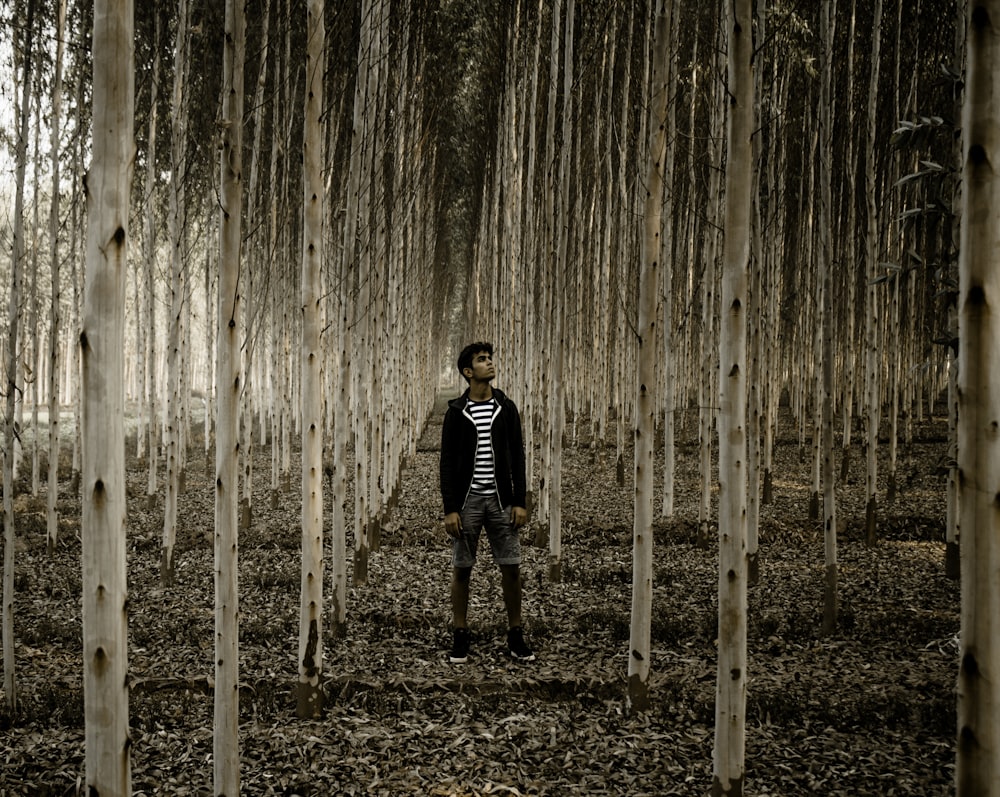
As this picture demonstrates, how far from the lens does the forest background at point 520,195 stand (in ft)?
16.9

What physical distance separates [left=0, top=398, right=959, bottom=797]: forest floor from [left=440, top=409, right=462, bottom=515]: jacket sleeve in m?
1.01

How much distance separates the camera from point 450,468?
4469 millimetres

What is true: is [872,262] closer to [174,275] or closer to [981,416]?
[981,416]

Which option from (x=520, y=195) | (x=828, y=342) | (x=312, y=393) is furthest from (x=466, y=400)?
(x=520, y=195)

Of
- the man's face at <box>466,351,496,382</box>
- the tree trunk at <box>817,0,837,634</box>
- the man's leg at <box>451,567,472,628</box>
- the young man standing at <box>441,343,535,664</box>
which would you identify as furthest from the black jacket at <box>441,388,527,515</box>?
the tree trunk at <box>817,0,837,634</box>

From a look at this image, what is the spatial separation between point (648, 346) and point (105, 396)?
2.52 m

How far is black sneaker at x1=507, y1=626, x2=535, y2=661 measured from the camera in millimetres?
4551

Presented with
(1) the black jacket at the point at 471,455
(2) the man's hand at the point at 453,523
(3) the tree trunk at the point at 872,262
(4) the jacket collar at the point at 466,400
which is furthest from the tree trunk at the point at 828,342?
(2) the man's hand at the point at 453,523

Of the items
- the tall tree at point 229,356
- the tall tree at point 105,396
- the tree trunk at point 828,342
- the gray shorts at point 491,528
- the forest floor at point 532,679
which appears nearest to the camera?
the tall tree at point 105,396

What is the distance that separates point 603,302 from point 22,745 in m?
11.6

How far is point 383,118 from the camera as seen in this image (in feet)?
22.0

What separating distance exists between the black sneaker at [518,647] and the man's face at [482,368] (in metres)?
1.58

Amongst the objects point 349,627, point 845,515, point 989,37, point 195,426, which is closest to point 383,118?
point 349,627

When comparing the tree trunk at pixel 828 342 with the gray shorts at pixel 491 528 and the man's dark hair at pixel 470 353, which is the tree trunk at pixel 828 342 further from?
the man's dark hair at pixel 470 353
